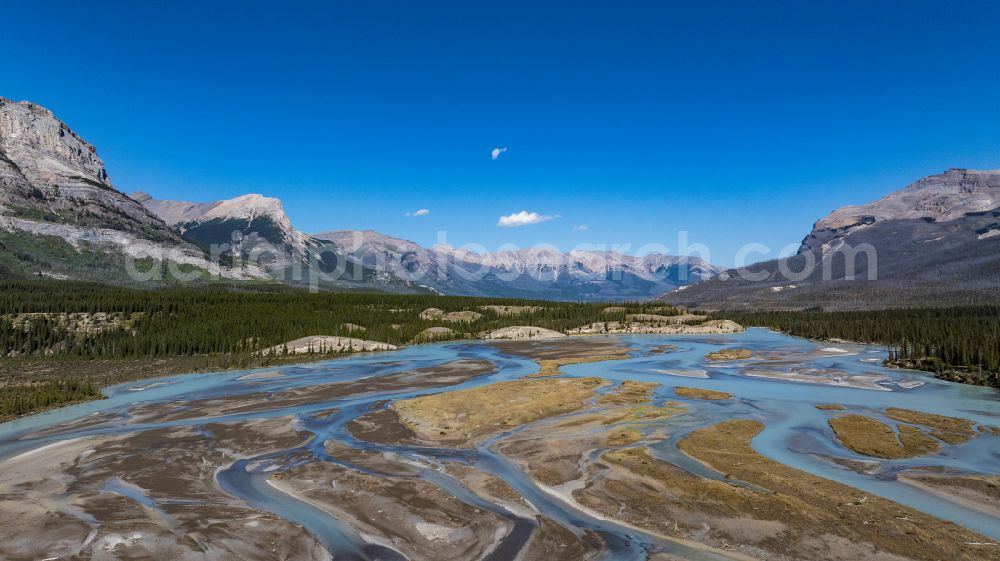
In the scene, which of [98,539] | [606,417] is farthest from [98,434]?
[606,417]

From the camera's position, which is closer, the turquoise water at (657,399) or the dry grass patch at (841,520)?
the dry grass patch at (841,520)

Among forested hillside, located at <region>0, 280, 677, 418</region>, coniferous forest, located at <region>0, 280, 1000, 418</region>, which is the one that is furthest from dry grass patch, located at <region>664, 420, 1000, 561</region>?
forested hillside, located at <region>0, 280, 677, 418</region>

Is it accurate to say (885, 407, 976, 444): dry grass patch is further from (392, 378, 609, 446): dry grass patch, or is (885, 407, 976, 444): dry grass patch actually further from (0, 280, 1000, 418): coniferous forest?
(0, 280, 1000, 418): coniferous forest

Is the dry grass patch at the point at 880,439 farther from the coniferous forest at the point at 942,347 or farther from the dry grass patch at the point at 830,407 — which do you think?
the coniferous forest at the point at 942,347

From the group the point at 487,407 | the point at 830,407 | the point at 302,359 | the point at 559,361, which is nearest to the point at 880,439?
the point at 830,407

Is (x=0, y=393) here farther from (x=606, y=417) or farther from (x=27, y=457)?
(x=606, y=417)

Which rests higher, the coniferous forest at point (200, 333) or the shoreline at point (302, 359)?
the coniferous forest at point (200, 333)

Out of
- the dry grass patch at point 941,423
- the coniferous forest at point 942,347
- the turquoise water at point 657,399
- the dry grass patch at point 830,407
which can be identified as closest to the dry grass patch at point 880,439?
the turquoise water at point 657,399
